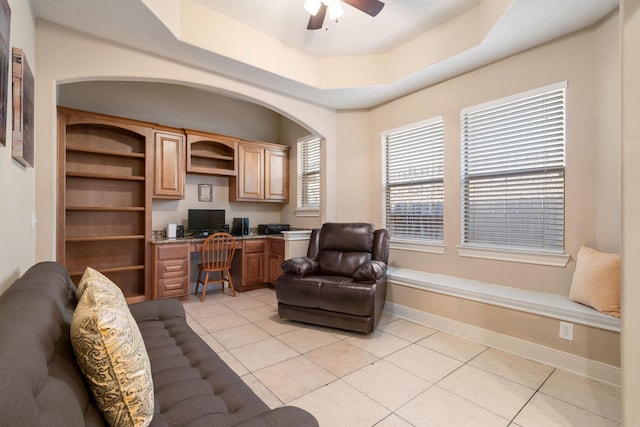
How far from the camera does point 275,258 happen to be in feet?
15.0

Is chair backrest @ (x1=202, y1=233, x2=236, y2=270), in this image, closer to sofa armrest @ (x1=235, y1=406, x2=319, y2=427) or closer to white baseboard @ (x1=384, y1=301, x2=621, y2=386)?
white baseboard @ (x1=384, y1=301, x2=621, y2=386)

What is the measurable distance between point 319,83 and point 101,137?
2911mm

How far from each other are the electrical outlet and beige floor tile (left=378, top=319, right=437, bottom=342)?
1.05 m

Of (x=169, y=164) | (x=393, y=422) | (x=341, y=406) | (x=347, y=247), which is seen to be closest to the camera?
(x=393, y=422)

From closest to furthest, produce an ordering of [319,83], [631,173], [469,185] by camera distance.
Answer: [631,173], [469,185], [319,83]

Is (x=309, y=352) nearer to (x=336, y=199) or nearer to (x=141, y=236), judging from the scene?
(x=336, y=199)

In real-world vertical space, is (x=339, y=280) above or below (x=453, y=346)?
above

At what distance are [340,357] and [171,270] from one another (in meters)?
2.60

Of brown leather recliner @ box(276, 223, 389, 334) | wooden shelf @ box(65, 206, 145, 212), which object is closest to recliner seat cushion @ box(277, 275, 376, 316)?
brown leather recliner @ box(276, 223, 389, 334)

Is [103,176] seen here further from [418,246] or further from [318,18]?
[418,246]

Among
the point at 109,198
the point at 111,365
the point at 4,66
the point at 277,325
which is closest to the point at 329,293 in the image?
the point at 277,325

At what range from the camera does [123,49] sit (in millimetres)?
2750

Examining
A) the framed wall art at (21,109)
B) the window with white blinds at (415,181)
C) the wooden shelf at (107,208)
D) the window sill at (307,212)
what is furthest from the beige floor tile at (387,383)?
Result: the wooden shelf at (107,208)

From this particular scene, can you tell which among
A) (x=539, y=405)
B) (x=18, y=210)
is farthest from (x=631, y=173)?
(x=18, y=210)
